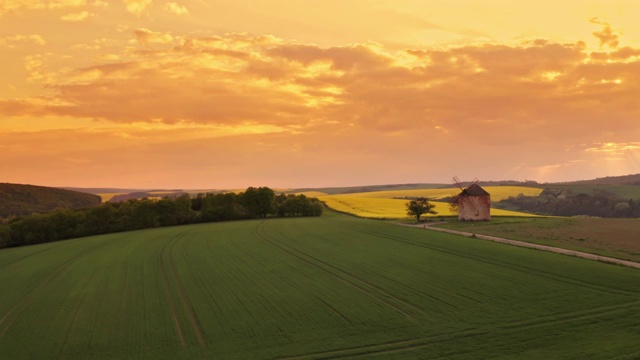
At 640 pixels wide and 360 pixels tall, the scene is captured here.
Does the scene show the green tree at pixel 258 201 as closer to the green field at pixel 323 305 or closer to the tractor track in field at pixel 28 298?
the green field at pixel 323 305

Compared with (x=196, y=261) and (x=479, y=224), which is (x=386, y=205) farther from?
(x=196, y=261)

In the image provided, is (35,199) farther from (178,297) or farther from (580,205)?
(580,205)

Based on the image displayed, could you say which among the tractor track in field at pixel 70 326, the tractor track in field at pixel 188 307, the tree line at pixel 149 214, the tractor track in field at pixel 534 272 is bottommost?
the tractor track in field at pixel 70 326

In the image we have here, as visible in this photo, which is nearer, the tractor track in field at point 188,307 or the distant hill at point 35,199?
the tractor track in field at point 188,307

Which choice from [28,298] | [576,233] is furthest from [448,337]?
[576,233]

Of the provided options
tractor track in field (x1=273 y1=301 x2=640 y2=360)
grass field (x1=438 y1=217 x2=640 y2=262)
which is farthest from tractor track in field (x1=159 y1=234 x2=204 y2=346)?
grass field (x1=438 y1=217 x2=640 y2=262)

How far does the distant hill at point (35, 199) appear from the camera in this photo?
125 meters

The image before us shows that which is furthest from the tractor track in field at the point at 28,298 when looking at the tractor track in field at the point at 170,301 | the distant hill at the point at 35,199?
the distant hill at the point at 35,199

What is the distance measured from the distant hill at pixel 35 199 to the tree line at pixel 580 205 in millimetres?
132038

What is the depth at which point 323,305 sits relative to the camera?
103 feet

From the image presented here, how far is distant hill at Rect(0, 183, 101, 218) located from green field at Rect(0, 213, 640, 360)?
8217 centimetres

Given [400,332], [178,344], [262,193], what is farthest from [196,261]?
[262,193]

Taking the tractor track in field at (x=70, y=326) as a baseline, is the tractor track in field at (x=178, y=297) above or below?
above

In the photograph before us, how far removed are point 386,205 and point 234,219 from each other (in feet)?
166
